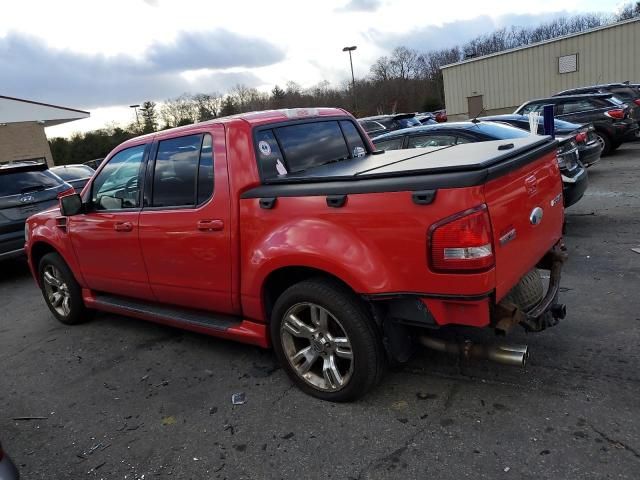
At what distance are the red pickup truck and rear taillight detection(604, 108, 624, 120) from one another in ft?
36.0

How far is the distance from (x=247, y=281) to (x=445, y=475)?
5.55 feet

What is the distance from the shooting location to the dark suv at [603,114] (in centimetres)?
1300

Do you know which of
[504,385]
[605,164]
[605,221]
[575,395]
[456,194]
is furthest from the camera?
[605,164]

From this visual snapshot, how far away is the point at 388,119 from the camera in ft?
52.7

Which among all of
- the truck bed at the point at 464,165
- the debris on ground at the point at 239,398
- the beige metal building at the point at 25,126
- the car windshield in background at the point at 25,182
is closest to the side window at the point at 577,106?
the truck bed at the point at 464,165

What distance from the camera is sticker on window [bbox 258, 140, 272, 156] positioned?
3.59 m

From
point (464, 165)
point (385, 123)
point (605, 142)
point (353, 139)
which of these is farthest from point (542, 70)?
point (464, 165)

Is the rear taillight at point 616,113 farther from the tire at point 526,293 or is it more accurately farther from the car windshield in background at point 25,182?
the car windshield in background at point 25,182

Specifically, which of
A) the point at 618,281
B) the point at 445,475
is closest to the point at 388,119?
the point at 618,281

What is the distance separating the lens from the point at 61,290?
5.43 meters

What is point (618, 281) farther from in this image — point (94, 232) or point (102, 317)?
point (102, 317)

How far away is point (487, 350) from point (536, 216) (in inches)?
34.1

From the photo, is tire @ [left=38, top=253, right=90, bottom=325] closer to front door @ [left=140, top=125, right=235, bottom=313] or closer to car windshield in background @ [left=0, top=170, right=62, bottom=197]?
front door @ [left=140, top=125, right=235, bottom=313]

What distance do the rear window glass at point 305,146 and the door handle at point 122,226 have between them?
4.51 feet
